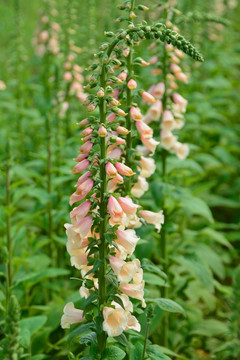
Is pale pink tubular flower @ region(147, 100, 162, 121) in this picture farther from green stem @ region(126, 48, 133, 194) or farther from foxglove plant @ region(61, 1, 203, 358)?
foxglove plant @ region(61, 1, 203, 358)

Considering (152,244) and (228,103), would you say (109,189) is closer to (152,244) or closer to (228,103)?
(152,244)

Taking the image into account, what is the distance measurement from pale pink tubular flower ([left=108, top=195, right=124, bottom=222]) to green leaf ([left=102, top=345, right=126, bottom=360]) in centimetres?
63

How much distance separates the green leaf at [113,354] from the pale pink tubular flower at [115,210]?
63 centimetres

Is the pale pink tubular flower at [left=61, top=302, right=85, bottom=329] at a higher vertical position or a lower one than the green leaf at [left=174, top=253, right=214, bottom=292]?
higher

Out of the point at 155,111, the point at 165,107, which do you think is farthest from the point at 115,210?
the point at 165,107

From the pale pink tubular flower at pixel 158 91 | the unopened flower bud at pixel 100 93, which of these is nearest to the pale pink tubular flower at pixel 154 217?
the unopened flower bud at pixel 100 93

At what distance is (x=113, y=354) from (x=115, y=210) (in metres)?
0.69

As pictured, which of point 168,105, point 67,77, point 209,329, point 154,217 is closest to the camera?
point 154,217

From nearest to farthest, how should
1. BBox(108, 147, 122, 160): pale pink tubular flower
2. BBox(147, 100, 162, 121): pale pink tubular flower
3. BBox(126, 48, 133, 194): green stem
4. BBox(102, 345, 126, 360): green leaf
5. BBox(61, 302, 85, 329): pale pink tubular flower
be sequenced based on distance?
BBox(102, 345, 126, 360): green leaf → BBox(61, 302, 85, 329): pale pink tubular flower → BBox(108, 147, 122, 160): pale pink tubular flower → BBox(126, 48, 133, 194): green stem → BBox(147, 100, 162, 121): pale pink tubular flower

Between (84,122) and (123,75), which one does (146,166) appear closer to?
(123,75)

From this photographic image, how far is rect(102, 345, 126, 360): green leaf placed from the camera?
219 centimetres

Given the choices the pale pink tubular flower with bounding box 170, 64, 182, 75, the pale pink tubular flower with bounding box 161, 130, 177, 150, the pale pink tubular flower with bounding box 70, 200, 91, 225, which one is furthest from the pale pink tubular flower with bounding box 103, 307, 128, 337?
Answer: the pale pink tubular flower with bounding box 170, 64, 182, 75

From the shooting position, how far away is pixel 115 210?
2.11m

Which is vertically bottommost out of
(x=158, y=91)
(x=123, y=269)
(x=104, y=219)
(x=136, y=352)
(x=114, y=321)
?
(x=136, y=352)
